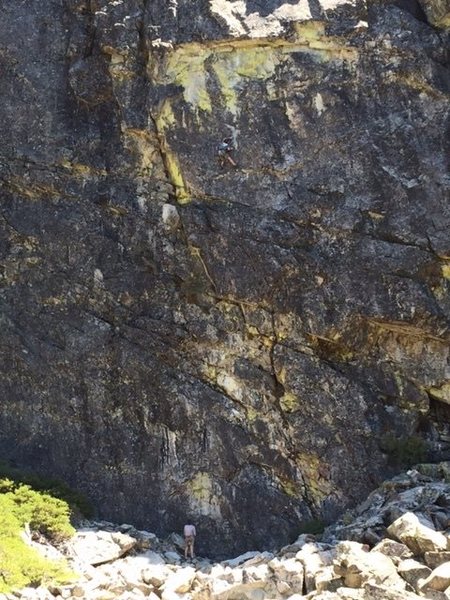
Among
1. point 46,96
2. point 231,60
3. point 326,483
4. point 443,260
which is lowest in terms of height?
point 326,483

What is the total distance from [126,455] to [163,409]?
1.62m

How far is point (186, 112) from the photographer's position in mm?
23688

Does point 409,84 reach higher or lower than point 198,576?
higher

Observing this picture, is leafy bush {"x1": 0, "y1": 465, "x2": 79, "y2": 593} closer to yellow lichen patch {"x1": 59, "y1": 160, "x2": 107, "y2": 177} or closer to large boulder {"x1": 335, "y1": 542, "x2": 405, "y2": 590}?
large boulder {"x1": 335, "y1": 542, "x2": 405, "y2": 590}

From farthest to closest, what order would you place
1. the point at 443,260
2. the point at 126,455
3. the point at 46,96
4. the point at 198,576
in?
the point at 46,96
the point at 126,455
the point at 443,260
the point at 198,576

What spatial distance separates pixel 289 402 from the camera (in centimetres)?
2267

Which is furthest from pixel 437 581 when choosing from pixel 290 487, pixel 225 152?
pixel 225 152

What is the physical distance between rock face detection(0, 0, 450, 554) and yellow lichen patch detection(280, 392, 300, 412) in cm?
6

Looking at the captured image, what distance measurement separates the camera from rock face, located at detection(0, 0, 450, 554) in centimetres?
2219

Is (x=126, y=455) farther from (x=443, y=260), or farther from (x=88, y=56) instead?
(x=88, y=56)

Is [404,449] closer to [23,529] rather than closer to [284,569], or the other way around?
[284,569]

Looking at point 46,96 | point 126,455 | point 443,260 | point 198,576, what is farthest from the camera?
point 46,96

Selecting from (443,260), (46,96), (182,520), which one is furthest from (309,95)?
(182,520)

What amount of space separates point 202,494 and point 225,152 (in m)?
9.26
